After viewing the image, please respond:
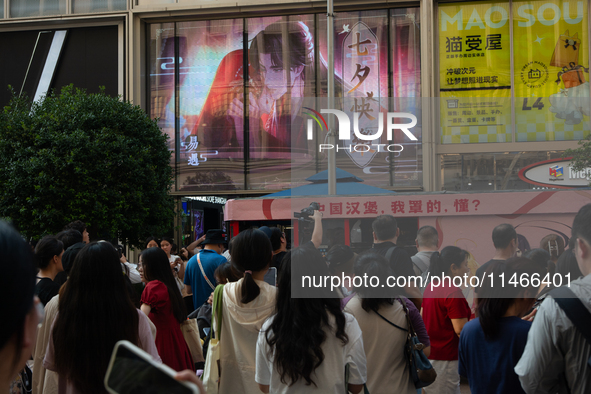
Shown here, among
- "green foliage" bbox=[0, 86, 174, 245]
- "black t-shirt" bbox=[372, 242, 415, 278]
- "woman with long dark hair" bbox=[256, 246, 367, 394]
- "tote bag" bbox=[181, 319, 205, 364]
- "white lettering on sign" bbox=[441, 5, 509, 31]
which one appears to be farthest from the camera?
"white lettering on sign" bbox=[441, 5, 509, 31]

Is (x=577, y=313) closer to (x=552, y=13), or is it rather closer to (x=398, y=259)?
(x=398, y=259)

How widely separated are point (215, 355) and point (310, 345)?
0.85m

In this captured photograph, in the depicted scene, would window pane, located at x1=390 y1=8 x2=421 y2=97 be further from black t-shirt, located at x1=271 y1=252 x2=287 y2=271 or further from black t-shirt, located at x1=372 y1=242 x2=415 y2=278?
black t-shirt, located at x1=372 y1=242 x2=415 y2=278

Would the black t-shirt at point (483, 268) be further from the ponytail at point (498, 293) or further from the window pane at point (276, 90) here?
the window pane at point (276, 90)

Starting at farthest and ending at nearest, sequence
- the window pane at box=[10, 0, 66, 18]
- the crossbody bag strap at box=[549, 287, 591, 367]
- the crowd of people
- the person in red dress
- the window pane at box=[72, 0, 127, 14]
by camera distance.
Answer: the window pane at box=[10, 0, 66, 18]
the window pane at box=[72, 0, 127, 14]
the person in red dress
the crowd of people
the crossbody bag strap at box=[549, 287, 591, 367]

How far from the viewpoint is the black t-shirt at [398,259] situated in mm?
3119

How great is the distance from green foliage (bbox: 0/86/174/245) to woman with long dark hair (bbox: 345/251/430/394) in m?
10.5

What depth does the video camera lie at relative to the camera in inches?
127

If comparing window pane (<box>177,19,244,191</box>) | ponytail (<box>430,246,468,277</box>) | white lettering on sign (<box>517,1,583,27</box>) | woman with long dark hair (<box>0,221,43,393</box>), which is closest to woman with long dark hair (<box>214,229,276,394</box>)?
ponytail (<box>430,246,468,277</box>)

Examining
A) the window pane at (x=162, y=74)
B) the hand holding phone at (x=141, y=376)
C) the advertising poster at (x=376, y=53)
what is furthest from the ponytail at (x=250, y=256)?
the window pane at (x=162, y=74)

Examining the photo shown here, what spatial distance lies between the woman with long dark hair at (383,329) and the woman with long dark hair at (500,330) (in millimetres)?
365

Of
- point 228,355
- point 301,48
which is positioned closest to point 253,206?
point 301,48

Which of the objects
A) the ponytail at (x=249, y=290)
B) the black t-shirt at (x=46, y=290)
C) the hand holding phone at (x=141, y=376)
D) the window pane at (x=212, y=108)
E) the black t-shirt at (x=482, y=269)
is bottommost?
the black t-shirt at (x=46, y=290)

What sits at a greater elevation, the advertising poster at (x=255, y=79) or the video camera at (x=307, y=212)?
the advertising poster at (x=255, y=79)
